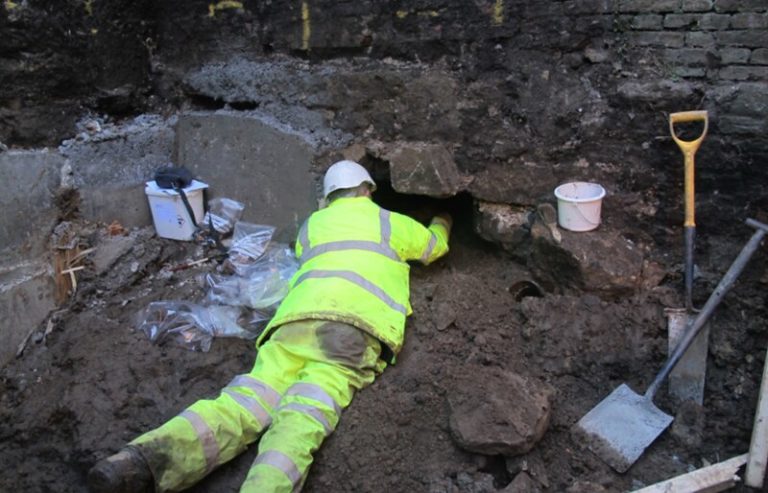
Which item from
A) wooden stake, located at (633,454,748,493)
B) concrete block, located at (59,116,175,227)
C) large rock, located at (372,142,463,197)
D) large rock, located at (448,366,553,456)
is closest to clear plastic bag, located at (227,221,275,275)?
concrete block, located at (59,116,175,227)

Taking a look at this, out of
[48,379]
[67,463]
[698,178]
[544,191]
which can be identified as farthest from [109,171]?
[698,178]

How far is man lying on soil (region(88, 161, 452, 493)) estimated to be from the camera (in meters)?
2.56

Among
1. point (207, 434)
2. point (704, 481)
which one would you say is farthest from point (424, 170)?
point (704, 481)

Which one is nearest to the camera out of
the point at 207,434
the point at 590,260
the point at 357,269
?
the point at 207,434

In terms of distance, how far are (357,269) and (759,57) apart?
81.9 inches

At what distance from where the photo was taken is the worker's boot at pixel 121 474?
2439 millimetres

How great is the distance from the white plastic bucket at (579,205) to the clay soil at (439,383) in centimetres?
38

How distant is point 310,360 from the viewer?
300cm

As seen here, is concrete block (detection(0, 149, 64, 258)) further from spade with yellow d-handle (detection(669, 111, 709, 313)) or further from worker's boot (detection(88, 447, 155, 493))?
spade with yellow d-handle (detection(669, 111, 709, 313))

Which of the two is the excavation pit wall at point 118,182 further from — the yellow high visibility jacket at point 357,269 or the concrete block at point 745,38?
the concrete block at point 745,38

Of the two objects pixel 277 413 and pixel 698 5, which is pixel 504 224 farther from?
pixel 277 413

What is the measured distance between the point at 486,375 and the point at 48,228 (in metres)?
2.70

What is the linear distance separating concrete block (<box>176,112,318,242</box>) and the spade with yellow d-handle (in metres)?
2.03

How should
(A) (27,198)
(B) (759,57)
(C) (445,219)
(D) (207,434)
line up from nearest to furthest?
(D) (207,434) < (B) (759,57) < (A) (27,198) < (C) (445,219)
